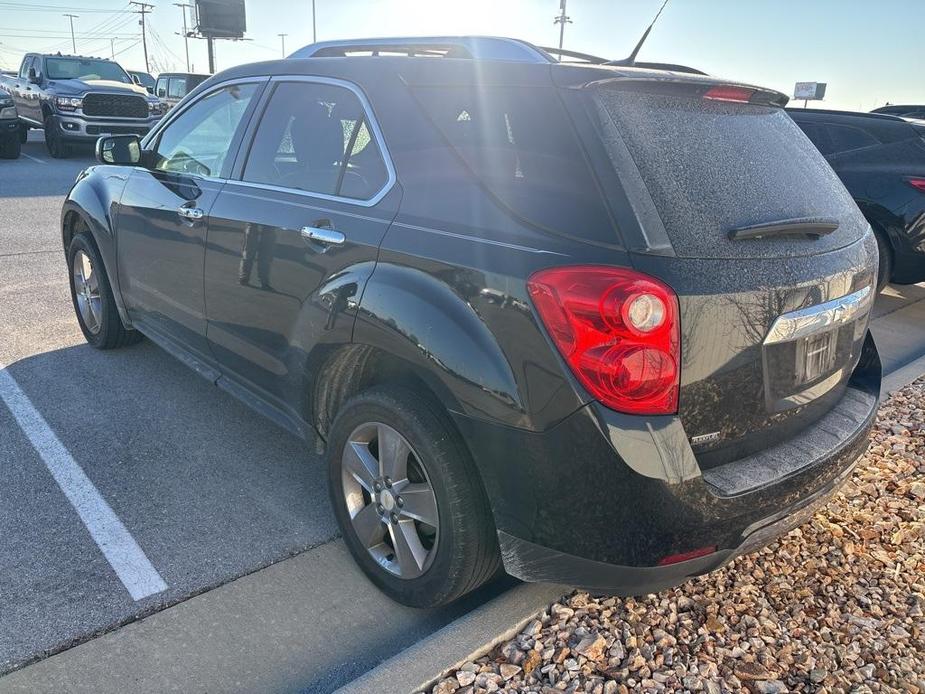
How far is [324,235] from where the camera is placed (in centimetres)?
259

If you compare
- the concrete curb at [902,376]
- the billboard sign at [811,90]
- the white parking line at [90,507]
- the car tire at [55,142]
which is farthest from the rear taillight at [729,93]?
the billboard sign at [811,90]

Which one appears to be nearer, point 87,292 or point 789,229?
point 789,229

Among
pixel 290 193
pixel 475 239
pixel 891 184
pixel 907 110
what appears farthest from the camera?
pixel 907 110

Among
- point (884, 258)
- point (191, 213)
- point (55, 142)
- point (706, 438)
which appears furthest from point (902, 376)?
point (55, 142)

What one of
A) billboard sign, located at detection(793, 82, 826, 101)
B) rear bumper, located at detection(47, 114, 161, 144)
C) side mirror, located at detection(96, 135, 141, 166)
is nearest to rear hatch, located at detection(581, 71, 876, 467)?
side mirror, located at detection(96, 135, 141, 166)

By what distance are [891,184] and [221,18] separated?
31.2 meters

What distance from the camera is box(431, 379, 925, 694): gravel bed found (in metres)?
2.22

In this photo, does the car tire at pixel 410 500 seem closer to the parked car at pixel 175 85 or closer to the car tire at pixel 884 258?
the car tire at pixel 884 258

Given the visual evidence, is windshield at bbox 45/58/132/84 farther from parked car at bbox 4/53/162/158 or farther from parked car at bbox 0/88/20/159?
parked car at bbox 0/88/20/159

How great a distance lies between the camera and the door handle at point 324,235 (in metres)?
2.53

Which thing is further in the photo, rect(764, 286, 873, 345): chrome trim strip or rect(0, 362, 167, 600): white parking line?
rect(0, 362, 167, 600): white parking line

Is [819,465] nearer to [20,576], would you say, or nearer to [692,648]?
[692,648]

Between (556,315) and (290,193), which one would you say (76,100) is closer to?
(290,193)

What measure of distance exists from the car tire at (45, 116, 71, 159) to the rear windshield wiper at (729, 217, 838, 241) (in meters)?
17.0
